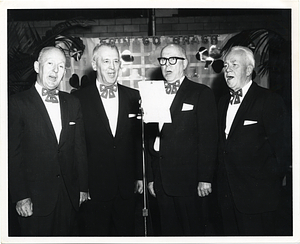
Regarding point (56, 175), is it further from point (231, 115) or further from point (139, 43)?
point (231, 115)

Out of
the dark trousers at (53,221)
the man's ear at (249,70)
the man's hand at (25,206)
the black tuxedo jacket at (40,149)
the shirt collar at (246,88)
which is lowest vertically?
the dark trousers at (53,221)

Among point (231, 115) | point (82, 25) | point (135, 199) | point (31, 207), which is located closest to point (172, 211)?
point (135, 199)

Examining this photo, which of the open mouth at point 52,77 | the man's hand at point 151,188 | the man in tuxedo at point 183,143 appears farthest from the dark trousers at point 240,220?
the open mouth at point 52,77

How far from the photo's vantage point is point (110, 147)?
9.95ft

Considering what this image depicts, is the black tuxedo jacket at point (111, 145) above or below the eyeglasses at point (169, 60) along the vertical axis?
below

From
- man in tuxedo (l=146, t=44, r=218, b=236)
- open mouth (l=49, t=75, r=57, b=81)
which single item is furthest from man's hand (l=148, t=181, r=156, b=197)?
open mouth (l=49, t=75, r=57, b=81)

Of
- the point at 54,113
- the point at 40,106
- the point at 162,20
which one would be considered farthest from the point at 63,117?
the point at 162,20

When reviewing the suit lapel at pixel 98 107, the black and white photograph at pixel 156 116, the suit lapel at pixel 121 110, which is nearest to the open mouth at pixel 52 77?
the black and white photograph at pixel 156 116

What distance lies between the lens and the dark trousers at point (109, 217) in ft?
10.0

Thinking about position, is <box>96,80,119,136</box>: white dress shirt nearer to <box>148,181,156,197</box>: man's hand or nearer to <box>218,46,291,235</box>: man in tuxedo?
<box>148,181,156,197</box>: man's hand

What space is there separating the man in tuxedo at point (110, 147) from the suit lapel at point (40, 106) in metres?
0.27

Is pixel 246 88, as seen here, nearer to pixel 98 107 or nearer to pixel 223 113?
pixel 223 113

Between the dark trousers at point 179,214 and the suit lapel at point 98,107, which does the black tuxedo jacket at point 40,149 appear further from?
the dark trousers at point 179,214

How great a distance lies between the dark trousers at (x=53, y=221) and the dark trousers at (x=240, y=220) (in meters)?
1.24
